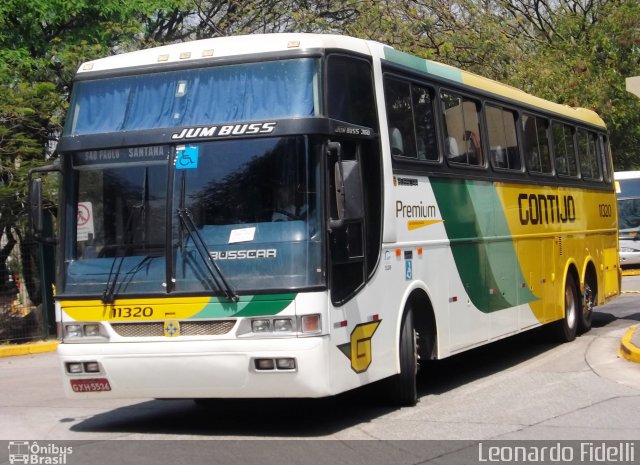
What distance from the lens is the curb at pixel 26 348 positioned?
18.4 metres

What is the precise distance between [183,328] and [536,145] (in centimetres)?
761

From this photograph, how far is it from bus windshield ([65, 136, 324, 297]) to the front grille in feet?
0.94

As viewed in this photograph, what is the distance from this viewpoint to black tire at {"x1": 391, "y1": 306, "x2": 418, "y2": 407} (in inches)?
397

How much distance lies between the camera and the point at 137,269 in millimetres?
9000

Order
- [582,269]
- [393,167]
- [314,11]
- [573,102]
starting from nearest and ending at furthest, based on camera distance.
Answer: [393,167] → [582,269] → [314,11] → [573,102]

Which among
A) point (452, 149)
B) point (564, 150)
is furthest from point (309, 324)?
point (564, 150)

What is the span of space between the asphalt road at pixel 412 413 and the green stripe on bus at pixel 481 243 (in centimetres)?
102

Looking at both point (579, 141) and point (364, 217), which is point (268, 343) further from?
point (579, 141)

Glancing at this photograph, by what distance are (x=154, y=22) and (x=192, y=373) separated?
70.9 ft

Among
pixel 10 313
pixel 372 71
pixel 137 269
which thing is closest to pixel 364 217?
pixel 372 71
